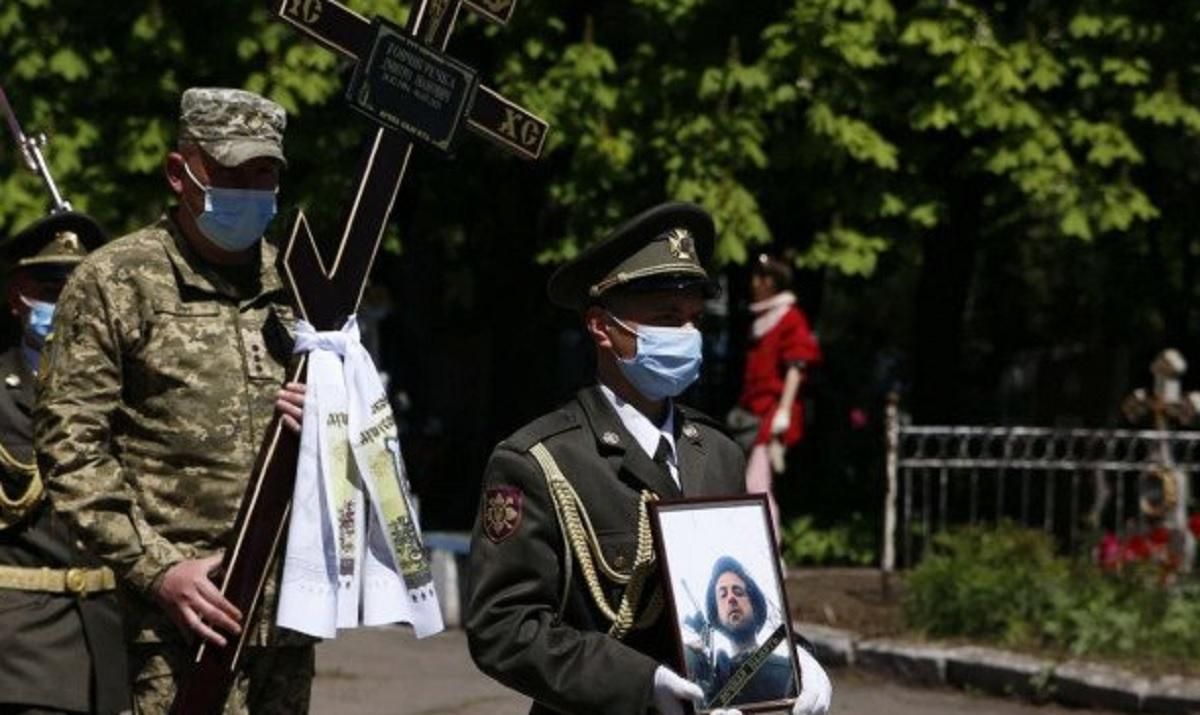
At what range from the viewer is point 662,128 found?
1639 centimetres

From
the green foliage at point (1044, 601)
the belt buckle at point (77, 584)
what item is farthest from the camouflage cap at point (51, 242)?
the green foliage at point (1044, 601)

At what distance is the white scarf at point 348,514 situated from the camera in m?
4.53

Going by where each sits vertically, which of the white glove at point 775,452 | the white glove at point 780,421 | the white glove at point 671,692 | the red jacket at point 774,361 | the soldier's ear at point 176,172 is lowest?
the white glove at point 671,692

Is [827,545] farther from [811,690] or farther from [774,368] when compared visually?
[811,690]

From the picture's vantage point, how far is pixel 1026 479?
1433cm

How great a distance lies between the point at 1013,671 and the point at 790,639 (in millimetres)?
7402

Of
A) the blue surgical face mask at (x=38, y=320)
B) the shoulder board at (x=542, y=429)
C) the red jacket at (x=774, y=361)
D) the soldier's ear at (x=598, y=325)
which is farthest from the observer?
the red jacket at (x=774, y=361)

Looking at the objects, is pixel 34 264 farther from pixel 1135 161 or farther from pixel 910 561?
pixel 1135 161

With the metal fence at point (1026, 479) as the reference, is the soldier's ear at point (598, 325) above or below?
below

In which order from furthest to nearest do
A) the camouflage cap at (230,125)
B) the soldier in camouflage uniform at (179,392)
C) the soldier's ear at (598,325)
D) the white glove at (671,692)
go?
1. the camouflage cap at (230,125)
2. the soldier in camouflage uniform at (179,392)
3. the soldier's ear at (598,325)
4. the white glove at (671,692)

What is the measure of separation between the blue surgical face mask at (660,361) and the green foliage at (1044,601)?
7.42m

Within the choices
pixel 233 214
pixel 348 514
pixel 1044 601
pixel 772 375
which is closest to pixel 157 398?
pixel 233 214

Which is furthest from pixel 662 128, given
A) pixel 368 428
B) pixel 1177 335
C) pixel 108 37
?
pixel 368 428

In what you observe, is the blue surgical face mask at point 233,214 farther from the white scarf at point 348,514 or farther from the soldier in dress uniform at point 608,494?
the soldier in dress uniform at point 608,494
